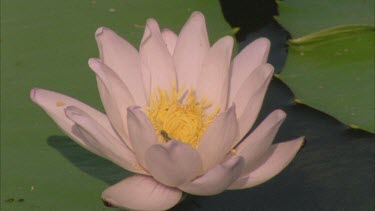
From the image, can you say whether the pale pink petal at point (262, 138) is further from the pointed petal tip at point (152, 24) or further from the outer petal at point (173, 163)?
the pointed petal tip at point (152, 24)

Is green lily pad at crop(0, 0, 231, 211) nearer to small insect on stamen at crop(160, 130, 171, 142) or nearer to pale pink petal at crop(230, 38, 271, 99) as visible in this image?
small insect on stamen at crop(160, 130, 171, 142)

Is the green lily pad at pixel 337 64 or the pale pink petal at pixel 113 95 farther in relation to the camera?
the green lily pad at pixel 337 64

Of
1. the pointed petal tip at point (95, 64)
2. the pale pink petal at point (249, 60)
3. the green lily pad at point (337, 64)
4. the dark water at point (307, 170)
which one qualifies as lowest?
the dark water at point (307, 170)

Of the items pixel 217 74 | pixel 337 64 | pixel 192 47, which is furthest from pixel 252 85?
pixel 337 64

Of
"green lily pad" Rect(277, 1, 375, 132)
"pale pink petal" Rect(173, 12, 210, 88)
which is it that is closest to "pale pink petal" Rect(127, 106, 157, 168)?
"pale pink petal" Rect(173, 12, 210, 88)

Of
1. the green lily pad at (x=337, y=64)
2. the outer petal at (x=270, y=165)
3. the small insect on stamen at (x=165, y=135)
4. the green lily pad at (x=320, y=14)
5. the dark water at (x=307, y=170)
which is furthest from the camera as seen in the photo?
the green lily pad at (x=320, y=14)

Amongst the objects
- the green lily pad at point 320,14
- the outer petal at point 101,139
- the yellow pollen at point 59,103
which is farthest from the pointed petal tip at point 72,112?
the green lily pad at point 320,14

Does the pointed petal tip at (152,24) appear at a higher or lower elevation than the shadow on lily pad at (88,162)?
higher

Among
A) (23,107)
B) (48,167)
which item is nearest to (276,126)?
(48,167)
